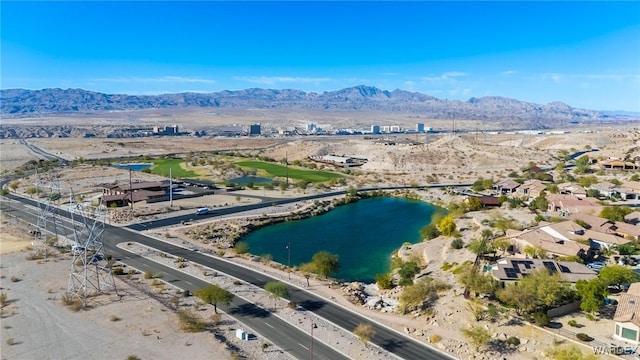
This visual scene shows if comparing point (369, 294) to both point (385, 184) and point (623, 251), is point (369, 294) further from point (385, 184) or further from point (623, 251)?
point (385, 184)

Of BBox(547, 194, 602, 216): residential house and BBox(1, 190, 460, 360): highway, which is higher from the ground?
BBox(547, 194, 602, 216): residential house

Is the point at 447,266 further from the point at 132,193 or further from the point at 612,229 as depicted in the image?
the point at 132,193

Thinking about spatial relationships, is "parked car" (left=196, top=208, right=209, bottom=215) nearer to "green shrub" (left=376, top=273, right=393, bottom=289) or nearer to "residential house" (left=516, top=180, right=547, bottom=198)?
"green shrub" (left=376, top=273, right=393, bottom=289)

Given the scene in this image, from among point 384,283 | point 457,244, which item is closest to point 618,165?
point 457,244

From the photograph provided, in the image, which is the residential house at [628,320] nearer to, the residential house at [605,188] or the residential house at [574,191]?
the residential house at [574,191]

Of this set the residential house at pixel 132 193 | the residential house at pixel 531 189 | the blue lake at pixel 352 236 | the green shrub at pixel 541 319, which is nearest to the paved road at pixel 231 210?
the blue lake at pixel 352 236

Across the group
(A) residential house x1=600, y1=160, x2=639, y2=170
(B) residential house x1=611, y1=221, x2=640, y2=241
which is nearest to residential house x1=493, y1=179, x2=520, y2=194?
(B) residential house x1=611, y1=221, x2=640, y2=241
